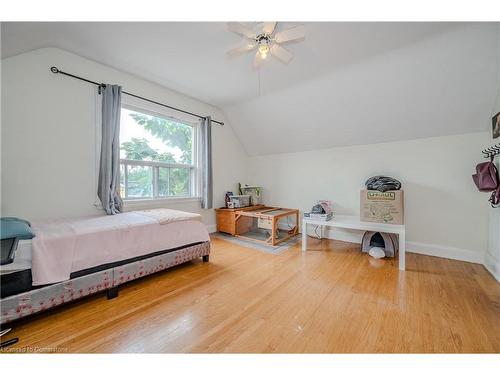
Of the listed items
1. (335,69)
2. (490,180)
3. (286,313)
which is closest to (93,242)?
(286,313)

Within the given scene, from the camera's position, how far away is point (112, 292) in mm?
1707

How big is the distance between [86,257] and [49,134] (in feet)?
5.00

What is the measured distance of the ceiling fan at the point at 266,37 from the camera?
1601mm

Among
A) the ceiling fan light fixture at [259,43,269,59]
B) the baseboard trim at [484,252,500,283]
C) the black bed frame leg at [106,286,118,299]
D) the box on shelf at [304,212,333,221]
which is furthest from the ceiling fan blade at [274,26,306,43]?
the baseboard trim at [484,252,500,283]

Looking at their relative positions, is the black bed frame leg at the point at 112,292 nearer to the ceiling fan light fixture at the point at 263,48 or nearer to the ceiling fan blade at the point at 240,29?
the ceiling fan blade at the point at 240,29

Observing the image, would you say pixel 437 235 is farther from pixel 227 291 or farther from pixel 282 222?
pixel 227 291

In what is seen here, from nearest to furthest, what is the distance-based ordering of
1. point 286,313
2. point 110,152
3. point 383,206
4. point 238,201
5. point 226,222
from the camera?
point 286,313 → point 110,152 → point 383,206 → point 226,222 → point 238,201

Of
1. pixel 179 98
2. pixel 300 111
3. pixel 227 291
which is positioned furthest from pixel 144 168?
pixel 300 111

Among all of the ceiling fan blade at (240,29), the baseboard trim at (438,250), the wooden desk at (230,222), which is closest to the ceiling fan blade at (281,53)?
the ceiling fan blade at (240,29)

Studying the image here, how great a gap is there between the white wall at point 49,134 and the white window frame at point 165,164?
0.75ft

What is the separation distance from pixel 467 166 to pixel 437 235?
3.07 feet

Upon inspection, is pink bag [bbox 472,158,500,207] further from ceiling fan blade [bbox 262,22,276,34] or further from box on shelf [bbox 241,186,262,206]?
box on shelf [bbox 241,186,262,206]

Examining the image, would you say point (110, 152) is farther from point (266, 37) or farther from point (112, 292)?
point (266, 37)

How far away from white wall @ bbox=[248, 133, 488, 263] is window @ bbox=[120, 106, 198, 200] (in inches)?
88.7
